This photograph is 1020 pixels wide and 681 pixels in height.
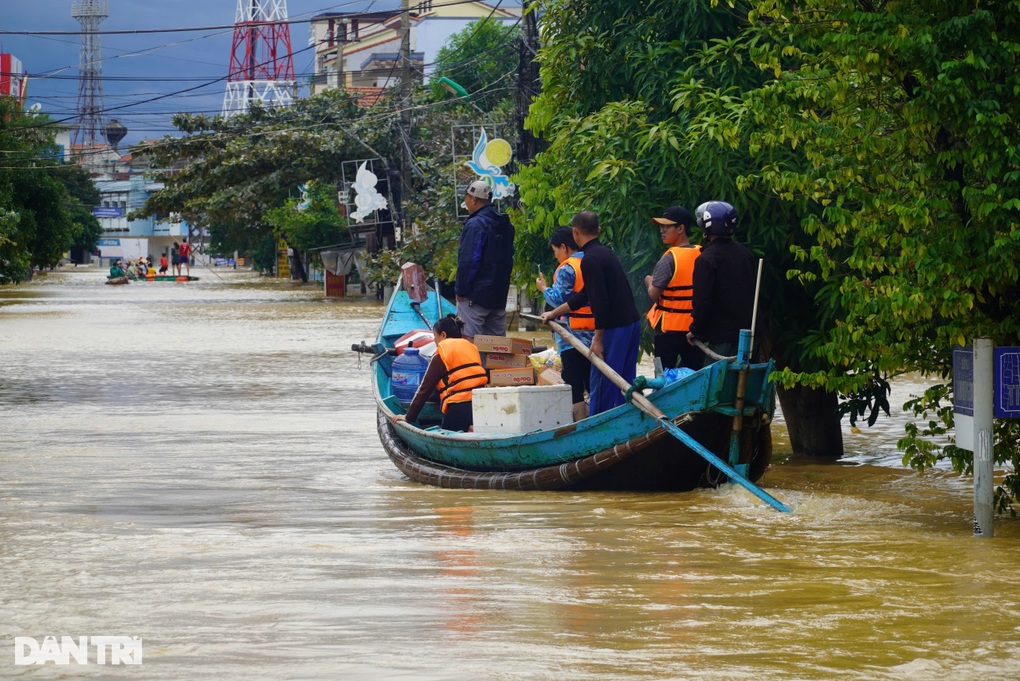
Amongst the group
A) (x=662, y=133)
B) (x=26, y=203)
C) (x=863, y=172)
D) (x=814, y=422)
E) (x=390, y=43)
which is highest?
(x=390, y=43)

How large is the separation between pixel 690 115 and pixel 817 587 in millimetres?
5086

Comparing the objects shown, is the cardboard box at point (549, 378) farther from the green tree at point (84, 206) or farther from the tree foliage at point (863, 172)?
the green tree at point (84, 206)

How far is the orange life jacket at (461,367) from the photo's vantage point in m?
11.4

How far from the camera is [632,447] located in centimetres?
987

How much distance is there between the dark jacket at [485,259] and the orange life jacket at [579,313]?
1.37 metres

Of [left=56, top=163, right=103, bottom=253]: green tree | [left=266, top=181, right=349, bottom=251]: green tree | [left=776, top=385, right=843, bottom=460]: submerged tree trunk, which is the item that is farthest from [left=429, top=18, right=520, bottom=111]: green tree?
[left=56, top=163, right=103, bottom=253]: green tree

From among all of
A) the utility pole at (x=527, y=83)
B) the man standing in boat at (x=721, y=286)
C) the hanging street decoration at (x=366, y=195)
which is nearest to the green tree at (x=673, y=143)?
the man standing in boat at (x=721, y=286)

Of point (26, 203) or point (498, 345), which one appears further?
point (26, 203)

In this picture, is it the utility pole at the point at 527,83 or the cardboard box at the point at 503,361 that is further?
the utility pole at the point at 527,83

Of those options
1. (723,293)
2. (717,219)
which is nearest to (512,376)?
(723,293)

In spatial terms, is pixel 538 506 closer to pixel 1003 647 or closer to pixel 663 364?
pixel 663 364

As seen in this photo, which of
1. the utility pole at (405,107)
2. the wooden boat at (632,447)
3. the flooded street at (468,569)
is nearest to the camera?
the flooded street at (468,569)

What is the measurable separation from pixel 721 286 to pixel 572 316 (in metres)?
1.34

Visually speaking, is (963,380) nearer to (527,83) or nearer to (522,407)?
(522,407)
